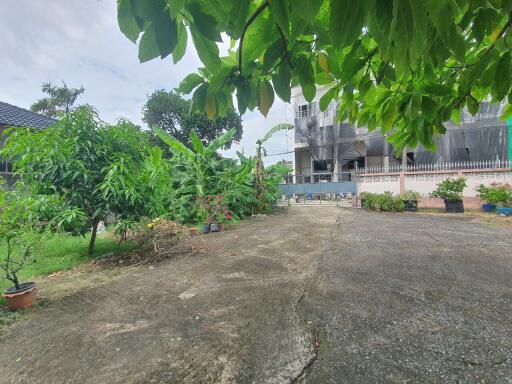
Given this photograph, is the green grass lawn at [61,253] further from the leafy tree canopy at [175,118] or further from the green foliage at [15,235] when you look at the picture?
the leafy tree canopy at [175,118]

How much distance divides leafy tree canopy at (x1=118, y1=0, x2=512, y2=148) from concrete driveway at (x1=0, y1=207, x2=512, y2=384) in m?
1.57

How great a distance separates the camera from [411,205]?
33.2 feet

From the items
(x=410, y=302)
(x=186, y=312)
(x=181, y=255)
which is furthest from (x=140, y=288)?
(x=410, y=302)

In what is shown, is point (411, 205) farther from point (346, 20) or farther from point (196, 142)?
point (346, 20)

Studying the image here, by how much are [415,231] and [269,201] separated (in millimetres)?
5613

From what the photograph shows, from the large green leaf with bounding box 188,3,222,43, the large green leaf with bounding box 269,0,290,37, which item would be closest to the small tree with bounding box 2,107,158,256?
the large green leaf with bounding box 188,3,222,43

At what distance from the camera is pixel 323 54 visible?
44.6 inches

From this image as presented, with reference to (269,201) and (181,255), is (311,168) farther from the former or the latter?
(181,255)

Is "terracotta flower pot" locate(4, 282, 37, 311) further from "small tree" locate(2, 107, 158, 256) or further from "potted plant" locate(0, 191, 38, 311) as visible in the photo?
"small tree" locate(2, 107, 158, 256)

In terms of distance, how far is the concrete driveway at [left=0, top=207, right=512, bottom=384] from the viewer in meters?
1.63

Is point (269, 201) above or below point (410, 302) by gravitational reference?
above

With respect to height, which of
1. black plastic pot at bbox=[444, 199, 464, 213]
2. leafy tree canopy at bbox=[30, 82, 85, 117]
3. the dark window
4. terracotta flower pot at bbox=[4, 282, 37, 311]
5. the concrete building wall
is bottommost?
terracotta flower pot at bbox=[4, 282, 37, 311]

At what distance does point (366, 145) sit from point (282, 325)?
1422cm

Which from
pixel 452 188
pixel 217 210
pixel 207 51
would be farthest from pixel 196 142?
pixel 452 188
